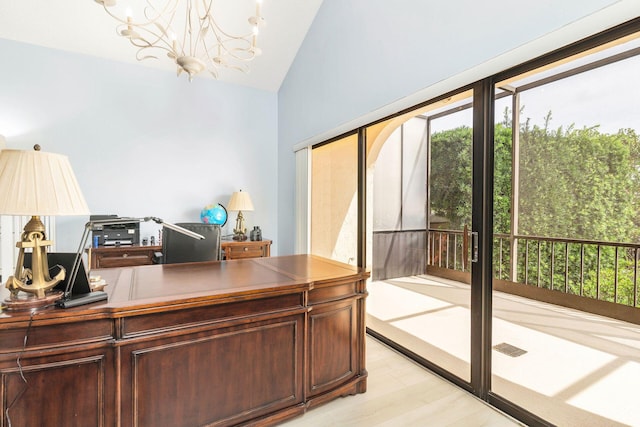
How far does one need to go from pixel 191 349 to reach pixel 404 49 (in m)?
2.55

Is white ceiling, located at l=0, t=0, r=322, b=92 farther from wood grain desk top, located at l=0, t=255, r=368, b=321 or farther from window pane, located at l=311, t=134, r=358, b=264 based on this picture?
wood grain desk top, located at l=0, t=255, r=368, b=321

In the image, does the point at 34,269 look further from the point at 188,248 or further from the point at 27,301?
the point at 188,248

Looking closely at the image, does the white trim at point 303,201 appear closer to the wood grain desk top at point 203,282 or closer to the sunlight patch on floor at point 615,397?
the wood grain desk top at point 203,282

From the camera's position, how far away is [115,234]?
142 inches

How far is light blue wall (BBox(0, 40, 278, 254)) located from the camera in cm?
356

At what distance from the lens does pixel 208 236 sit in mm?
3023

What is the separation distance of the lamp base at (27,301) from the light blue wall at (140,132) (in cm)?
298

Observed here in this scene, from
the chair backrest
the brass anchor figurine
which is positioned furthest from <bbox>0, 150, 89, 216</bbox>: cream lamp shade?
the chair backrest

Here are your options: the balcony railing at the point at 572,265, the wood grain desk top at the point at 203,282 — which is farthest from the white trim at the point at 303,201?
the balcony railing at the point at 572,265

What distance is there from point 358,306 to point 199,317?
1.00m

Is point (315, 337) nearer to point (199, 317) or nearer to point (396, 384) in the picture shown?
point (199, 317)

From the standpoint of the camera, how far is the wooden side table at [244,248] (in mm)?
4059

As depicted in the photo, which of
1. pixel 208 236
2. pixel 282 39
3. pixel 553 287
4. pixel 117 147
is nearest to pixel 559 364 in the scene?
pixel 553 287

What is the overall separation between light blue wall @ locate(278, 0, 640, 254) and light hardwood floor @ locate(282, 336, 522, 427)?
2.09 meters
